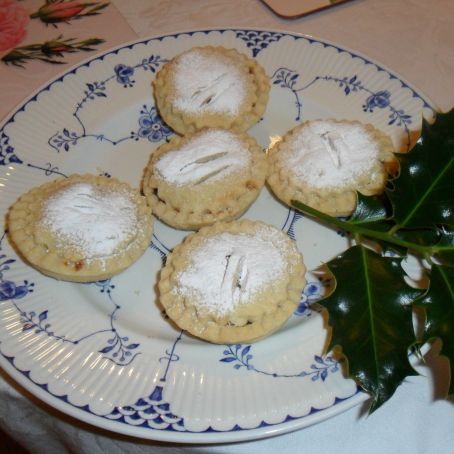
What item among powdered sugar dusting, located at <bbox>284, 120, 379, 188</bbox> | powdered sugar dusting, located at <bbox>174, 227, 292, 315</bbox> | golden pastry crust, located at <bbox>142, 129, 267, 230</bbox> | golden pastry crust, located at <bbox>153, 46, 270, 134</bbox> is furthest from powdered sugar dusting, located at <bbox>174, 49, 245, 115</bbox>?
powdered sugar dusting, located at <bbox>174, 227, 292, 315</bbox>

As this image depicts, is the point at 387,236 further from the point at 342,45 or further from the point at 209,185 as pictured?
the point at 342,45

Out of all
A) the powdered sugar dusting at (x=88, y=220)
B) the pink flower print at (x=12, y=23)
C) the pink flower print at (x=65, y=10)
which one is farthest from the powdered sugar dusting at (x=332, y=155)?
the pink flower print at (x=12, y=23)

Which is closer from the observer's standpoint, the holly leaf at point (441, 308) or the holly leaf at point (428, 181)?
the holly leaf at point (441, 308)

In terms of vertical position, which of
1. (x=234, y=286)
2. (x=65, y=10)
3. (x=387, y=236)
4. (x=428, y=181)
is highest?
(x=65, y=10)

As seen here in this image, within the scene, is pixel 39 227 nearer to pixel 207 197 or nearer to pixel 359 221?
pixel 207 197

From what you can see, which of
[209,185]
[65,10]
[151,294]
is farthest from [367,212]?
[65,10]

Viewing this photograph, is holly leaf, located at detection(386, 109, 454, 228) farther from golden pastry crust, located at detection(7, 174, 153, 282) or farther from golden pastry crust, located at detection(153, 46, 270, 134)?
golden pastry crust, located at detection(7, 174, 153, 282)

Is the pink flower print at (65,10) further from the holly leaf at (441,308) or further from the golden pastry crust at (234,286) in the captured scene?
the holly leaf at (441,308)
